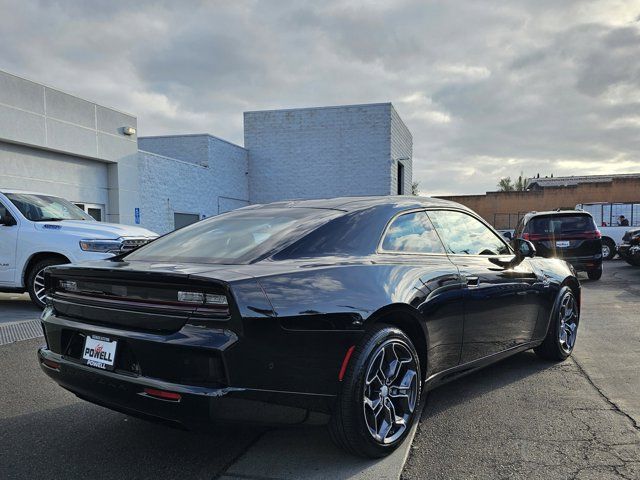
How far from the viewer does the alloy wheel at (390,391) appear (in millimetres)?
2869

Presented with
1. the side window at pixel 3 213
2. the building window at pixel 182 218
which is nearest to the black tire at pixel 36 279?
the side window at pixel 3 213

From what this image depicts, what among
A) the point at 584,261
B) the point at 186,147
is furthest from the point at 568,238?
the point at 186,147

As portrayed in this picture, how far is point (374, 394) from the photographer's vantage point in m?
2.91

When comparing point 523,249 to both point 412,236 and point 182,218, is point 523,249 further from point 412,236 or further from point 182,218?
point 182,218

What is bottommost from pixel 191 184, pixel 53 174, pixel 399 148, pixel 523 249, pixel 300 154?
pixel 523 249

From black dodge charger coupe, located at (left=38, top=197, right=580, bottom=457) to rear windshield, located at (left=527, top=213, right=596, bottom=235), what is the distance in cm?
819

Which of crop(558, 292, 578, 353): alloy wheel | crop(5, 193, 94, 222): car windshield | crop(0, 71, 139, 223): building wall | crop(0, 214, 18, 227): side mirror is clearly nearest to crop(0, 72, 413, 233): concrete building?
crop(0, 71, 139, 223): building wall

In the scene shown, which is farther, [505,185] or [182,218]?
[505,185]

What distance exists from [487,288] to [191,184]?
2088 centimetres

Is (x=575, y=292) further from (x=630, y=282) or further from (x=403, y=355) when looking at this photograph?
(x=630, y=282)

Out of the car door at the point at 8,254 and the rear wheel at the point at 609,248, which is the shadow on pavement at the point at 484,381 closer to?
the car door at the point at 8,254

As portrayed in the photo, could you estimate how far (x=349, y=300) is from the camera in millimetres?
2768

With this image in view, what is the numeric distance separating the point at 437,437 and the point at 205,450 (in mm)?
1405

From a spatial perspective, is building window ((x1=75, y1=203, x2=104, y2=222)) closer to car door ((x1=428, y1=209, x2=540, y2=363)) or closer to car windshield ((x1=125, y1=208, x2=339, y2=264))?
car windshield ((x1=125, y1=208, x2=339, y2=264))
